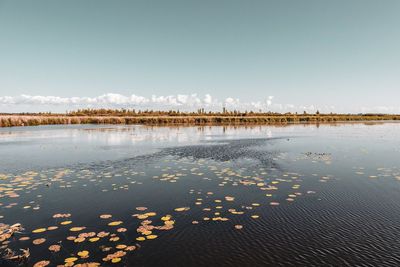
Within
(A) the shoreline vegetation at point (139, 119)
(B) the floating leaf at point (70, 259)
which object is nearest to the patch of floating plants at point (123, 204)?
(B) the floating leaf at point (70, 259)

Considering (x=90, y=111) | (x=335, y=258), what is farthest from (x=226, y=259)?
(x=90, y=111)

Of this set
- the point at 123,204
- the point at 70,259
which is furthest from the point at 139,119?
the point at 70,259

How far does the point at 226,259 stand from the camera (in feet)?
26.2

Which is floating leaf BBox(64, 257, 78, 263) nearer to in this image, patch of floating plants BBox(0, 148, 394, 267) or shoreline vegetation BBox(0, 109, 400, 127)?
patch of floating plants BBox(0, 148, 394, 267)

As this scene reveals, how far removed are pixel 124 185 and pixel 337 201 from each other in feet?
36.3

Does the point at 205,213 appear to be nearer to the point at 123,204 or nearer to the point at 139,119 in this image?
the point at 123,204

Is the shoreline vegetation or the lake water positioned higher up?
the shoreline vegetation

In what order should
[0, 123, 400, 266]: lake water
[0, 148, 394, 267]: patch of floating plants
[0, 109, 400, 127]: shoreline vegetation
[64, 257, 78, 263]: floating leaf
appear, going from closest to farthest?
[64, 257, 78, 263]: floating leaf < [0, 123, 400, 266]: lake water < [0, 148, 394, 267]: patch of floating plants < [0, 109, 400, 127]: shoreline vegetation

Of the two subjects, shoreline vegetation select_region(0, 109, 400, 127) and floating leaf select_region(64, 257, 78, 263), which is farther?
shoreline vegetation select_region(0, 109, 400, 127)

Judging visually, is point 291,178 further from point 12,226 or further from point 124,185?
point 12,226

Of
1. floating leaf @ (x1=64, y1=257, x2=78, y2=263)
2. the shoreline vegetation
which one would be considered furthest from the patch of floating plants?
the shoreline vegetation

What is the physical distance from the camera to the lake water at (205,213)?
823 centimetres

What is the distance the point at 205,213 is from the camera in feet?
38.1

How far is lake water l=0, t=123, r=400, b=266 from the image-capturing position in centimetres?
823
